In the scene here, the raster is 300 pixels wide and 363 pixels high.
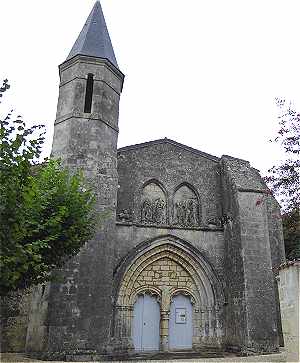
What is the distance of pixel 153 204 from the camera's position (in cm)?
1283

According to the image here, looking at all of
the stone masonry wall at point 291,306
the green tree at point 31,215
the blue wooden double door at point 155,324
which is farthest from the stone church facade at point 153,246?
the stone masonry wall at point 291,306

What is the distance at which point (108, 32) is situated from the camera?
14375mm

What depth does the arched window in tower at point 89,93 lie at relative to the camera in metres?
12.0

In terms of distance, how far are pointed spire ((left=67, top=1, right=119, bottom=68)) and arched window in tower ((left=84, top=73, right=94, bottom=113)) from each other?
2.64ft

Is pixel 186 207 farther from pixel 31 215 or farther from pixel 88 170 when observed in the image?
pixel 31 215

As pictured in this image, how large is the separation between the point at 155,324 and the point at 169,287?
3.82ft

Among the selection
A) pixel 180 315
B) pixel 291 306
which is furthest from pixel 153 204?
Result: pixel 291 306

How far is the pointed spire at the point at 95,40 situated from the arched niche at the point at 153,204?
4.24m

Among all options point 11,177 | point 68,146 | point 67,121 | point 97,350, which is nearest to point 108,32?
point 67,121

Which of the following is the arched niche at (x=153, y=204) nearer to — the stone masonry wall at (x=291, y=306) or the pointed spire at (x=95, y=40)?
the pointed spire at (x=95, y=40)

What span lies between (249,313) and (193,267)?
2232 millimetres

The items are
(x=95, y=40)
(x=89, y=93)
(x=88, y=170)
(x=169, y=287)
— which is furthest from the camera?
(x=95, y=40)

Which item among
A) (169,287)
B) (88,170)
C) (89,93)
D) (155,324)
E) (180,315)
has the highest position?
(89,93)

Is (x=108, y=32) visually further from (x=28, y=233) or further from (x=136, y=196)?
(x=28, y=233)
